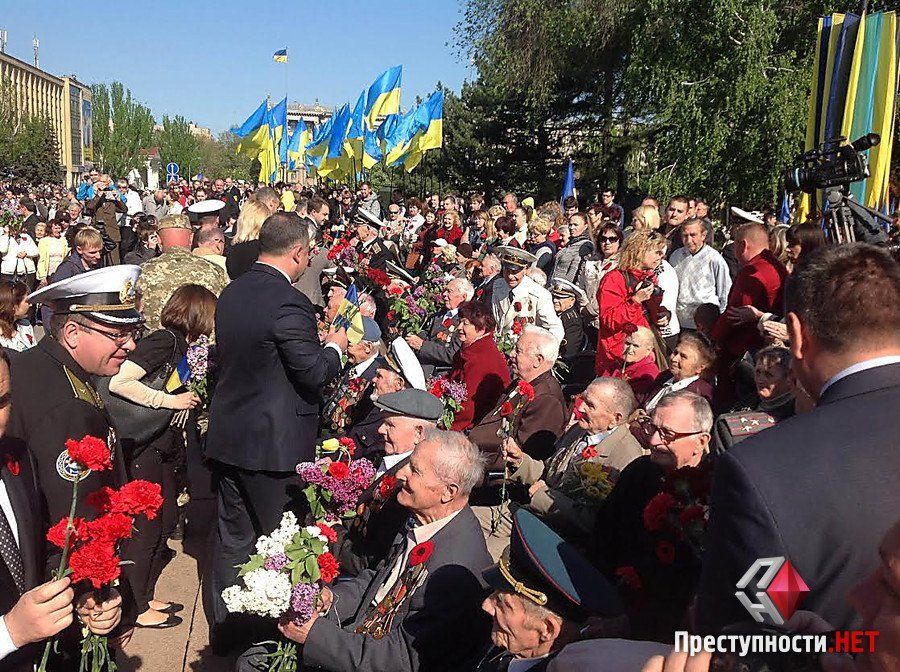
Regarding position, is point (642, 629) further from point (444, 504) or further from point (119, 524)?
point (119, 524)

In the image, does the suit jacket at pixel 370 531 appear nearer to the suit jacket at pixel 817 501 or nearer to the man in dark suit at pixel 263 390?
the man in dark suit at pixel 263 390

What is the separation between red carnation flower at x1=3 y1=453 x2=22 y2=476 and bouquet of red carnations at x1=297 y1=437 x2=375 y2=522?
173cm

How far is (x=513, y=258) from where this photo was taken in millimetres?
7793

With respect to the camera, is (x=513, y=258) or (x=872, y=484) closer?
(x=872, y=484)

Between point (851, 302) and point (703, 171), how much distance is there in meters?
15.3

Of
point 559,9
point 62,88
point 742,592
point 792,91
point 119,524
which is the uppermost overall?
point 62,88

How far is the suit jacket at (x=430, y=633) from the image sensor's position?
10.4 ft

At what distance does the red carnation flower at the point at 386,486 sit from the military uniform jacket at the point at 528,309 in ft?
11.0

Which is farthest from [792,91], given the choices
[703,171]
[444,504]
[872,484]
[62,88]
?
[62,88]

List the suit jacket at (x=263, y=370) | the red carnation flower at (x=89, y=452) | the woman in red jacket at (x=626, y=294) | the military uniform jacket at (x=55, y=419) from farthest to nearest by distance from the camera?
the woman in red jacket at (x=626, y=294), the suit jacket at (x=263, y=370), the military uniform jacket at (x=55, y=419), the red carnation flower at (x=89, y=452)

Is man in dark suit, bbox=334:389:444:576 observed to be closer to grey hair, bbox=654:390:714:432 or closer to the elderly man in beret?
grey hair, bbox=654:390:714:432

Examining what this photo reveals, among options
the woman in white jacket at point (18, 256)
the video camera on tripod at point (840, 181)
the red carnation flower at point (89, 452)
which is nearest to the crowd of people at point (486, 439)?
the red carnation flower at point (89, 452)

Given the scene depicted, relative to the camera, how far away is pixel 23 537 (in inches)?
97.0

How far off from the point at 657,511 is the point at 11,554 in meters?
2.09
